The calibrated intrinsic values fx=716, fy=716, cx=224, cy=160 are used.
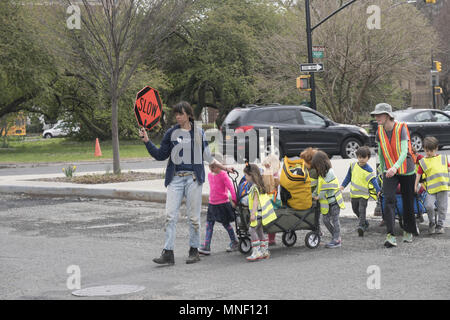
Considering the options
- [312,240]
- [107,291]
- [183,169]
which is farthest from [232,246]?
[107,291]

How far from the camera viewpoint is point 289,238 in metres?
8.54

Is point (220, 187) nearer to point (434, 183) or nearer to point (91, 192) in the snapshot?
point (434, 183)

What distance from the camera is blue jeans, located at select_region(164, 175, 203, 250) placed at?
301 inches

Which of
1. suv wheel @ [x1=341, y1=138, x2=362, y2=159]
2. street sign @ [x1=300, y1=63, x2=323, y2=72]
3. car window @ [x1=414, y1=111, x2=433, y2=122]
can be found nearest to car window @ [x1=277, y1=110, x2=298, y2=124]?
suv wheel @ [x1=341, y1=138, x2=362, y2=159]

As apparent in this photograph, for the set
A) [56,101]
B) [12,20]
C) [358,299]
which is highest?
[12,20]

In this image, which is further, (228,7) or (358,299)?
(228,7)

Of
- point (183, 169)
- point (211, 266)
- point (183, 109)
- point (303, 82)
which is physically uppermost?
point (303, 82)

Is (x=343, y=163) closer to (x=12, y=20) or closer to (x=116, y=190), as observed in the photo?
(x=116, y=190)

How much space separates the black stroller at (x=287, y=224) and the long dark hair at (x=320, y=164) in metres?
0.43

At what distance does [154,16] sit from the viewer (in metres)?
17.0

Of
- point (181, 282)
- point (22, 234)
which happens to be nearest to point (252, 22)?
point (22, 234)

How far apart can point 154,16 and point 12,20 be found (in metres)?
17.0

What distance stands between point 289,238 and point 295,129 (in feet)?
41.5

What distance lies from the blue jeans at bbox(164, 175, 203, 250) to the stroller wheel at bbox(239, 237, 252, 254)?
0.56m
